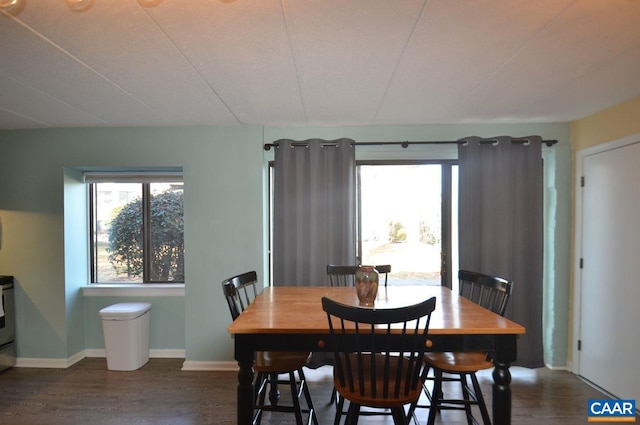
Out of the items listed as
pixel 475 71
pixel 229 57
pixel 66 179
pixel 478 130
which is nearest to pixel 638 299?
pixel 478 130

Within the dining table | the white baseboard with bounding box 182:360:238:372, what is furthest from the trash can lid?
the dining table

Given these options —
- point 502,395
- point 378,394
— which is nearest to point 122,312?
point 378,394

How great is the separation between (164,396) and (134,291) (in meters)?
Result: 1.19

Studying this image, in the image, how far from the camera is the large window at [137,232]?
11.3 ft

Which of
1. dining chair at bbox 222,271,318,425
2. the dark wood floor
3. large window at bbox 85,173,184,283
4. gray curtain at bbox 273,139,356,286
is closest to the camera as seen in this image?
dining chair at bbox 222,271,318,425

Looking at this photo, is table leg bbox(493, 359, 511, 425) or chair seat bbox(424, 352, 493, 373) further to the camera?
chair seat bbox(424, 352, 493, 373)

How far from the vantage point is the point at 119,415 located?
7.55 feet

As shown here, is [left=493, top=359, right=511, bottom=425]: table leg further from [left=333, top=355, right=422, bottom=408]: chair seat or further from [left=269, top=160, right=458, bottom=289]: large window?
[left=269, top=160, right=458, bottom=289]: large window

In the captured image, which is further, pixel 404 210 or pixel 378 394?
pixel 404 210

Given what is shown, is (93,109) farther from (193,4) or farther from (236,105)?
(193,4)

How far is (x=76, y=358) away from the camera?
3172 mm

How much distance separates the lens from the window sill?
10.7ft

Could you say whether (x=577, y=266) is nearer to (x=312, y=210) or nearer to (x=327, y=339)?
(x=312, y=210)

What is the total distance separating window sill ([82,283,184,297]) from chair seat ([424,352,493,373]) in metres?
2.48
